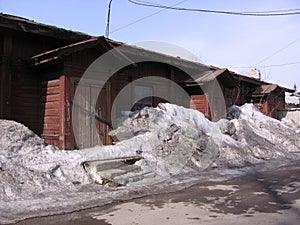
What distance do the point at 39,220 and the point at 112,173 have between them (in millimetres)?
2930

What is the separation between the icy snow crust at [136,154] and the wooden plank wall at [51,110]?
102cm

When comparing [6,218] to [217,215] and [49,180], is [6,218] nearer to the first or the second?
[49,180]

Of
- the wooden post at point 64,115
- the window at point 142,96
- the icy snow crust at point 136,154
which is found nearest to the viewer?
the icy snow crust at point 136,154

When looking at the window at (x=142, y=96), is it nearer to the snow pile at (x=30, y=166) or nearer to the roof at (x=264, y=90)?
the snow pile at (x=30, y=166)

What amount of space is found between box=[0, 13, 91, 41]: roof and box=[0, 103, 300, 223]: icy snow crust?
8.86ft

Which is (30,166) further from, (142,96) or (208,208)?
(142,96)

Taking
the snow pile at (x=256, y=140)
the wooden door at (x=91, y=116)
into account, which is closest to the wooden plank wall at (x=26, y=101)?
the wooden door at (x=91, y=116)

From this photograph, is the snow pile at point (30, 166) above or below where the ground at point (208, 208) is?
above

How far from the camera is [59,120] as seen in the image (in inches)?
365

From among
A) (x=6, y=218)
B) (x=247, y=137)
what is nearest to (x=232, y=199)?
(x=6, y=218)

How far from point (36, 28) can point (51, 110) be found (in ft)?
7.99

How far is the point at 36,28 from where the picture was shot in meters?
9.61

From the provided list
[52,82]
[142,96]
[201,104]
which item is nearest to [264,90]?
[201,104]

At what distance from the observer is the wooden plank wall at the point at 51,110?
9438 mm
